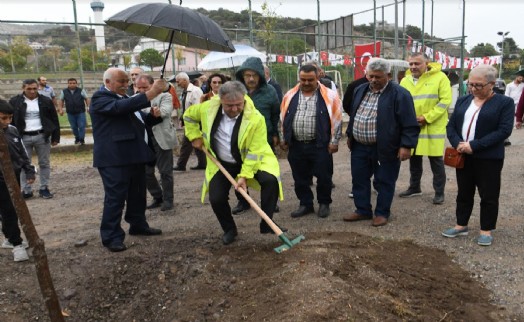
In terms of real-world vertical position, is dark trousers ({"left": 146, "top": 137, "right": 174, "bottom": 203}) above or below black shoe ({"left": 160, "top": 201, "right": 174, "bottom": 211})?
above

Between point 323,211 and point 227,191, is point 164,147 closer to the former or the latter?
point 227,191

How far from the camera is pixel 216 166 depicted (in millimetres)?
4449

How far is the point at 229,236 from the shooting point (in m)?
4.50

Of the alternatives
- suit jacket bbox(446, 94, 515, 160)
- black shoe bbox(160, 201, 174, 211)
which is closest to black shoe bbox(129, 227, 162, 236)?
black shoe bbox(160, 201, 174, 211)

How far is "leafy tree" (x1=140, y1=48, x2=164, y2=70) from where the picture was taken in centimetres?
1227

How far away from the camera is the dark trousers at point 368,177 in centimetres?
489

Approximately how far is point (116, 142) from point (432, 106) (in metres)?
3.84

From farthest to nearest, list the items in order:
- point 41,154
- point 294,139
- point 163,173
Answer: point 41,154 < point 163,173 < point 294,139

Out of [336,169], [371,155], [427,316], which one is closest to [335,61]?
[336,169]

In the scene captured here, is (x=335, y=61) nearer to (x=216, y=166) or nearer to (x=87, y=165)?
(x=87, y=165)

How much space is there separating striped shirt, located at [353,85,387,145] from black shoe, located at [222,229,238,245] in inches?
68.6

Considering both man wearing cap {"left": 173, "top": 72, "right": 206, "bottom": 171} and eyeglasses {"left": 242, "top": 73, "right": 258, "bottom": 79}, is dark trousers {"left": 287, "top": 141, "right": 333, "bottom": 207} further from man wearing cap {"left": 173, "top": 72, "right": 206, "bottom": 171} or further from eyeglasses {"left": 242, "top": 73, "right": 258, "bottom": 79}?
man wearing cap {"left": 173, "top": 72, "right": 206, "bottom": 171}

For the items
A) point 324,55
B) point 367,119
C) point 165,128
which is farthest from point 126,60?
point 367,119

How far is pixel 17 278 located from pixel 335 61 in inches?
495
